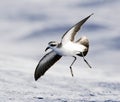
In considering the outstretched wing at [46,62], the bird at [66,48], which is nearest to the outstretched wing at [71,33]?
the bird at [66,48]

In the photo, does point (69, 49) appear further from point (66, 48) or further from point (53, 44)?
point (53, 44)

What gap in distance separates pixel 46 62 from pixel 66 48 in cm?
208

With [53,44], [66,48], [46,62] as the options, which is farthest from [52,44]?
[46,62]

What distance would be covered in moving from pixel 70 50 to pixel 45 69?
68.6 inches

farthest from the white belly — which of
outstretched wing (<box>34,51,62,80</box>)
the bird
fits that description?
outstretched wing (<box>34,51,62,80</box>)

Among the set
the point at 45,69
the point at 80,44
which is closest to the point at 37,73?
the point at 45,69

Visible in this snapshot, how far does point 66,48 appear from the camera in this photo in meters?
22.5

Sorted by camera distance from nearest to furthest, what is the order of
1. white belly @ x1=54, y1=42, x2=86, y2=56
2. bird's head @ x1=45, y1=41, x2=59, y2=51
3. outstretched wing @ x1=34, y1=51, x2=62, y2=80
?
white belly @ x1=54, y1=42, x2=86, y2=56 → bird's head @ x1=45, y1=41, x2=59, y2=51 → outstretched wing @ x1=34, y1=51, x2=62, y2=80

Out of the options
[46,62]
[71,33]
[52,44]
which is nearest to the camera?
[71,33]

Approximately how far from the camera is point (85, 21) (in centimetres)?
2212

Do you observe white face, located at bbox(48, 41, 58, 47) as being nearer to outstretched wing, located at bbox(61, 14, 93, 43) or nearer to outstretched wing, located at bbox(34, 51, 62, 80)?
outstretched wing, located at bbox(61, 14, 93, 43)

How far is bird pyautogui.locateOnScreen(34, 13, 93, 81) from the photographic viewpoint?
2264 centimetres

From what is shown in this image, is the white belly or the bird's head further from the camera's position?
the bird's head

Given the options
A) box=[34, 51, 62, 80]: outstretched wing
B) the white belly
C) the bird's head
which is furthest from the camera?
box=[34, 51, 62, 80]: outstretched wing
